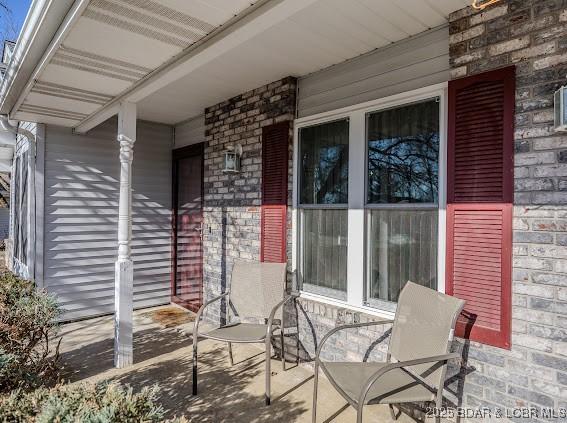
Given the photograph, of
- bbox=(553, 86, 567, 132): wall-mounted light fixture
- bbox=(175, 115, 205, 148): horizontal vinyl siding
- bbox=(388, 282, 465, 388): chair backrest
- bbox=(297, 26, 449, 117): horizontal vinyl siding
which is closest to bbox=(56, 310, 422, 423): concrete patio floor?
bbox=(388, 282, 465, 388): chair backrest

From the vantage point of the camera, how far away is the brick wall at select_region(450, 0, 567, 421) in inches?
77.4

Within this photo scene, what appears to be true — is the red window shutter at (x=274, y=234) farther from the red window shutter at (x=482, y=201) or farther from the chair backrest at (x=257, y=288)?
the red window shutter at (x=482, y=201)

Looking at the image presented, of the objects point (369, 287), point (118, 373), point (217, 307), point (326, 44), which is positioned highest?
point (326, 44)

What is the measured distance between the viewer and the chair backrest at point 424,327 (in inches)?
82.7

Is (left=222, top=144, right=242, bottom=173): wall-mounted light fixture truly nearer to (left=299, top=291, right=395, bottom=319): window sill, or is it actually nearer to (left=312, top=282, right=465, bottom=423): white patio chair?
(left=299, top=291, right=395, bottom=319): window sill

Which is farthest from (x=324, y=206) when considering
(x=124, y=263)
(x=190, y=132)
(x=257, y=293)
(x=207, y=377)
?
(x=190, y=132)

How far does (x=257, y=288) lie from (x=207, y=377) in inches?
33.8

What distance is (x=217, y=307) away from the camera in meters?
4.45

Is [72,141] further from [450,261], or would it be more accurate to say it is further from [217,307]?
[450,261]

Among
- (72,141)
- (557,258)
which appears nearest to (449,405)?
(557,258)

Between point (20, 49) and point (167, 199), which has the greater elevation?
point (20, 49)

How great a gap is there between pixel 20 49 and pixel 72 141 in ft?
7.25

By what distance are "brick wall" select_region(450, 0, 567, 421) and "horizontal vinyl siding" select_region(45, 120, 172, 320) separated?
4390mm

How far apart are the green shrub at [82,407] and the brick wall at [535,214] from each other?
1904 mm
